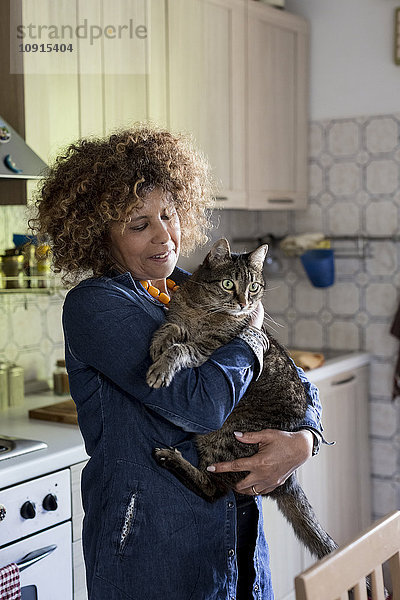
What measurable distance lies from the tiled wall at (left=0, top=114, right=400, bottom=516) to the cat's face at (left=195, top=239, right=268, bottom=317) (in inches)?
69.8

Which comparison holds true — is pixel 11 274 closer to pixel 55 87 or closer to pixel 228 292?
pixel 55 87

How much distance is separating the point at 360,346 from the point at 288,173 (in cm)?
88

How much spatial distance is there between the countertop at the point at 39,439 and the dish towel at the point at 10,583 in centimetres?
20

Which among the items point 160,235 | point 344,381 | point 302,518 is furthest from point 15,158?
point 344,381

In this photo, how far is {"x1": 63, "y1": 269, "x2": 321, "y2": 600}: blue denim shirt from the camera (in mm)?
1376

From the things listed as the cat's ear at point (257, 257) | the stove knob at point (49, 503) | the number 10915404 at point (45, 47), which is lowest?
the stove knob at point (49, 503)

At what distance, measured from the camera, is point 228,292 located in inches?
63.4

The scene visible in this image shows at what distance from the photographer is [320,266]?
3.56 m

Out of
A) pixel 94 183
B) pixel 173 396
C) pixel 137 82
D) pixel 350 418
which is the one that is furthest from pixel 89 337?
pixel 350 418

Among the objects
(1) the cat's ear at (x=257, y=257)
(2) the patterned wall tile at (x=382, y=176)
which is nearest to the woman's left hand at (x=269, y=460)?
(1) the cat's ear at (x=257, y=257)

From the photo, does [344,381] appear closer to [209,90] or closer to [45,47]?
[209,90]

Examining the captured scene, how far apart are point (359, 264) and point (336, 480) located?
99 centimetres

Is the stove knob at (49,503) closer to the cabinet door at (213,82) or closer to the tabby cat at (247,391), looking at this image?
the tabby cat at (247,391)

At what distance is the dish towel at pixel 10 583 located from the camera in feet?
5.94
